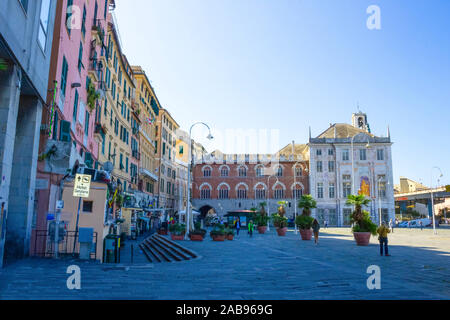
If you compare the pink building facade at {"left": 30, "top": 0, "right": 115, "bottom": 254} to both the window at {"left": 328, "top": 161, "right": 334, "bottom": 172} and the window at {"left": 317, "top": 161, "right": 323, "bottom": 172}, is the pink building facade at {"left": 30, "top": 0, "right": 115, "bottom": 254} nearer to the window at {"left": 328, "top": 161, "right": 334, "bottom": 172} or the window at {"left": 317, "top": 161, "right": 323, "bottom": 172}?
the window at {"left": 317, "top": 161, "right": 323, "bottom": 172}

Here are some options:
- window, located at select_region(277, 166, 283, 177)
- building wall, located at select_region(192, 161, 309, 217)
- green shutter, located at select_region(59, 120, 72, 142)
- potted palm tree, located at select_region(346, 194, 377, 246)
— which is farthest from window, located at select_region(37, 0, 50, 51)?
window, located at select_region(277, 166, 283, 177)

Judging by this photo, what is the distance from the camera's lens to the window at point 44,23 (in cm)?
1147

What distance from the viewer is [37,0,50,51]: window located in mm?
11469

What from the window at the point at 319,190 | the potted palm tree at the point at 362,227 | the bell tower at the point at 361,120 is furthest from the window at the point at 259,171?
the potted palm tree at the point at 362,227

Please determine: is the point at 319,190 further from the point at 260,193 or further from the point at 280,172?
the point at 260,193

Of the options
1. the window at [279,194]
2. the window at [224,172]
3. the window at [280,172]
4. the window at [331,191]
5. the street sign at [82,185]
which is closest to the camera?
the street sign at [82,185]

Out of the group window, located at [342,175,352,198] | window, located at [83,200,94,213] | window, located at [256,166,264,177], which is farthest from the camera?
window, located at [256,166,264,177]

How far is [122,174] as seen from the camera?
103 ft

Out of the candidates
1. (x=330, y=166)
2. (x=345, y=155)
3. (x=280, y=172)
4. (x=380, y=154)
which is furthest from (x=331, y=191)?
(x=380, y=154)

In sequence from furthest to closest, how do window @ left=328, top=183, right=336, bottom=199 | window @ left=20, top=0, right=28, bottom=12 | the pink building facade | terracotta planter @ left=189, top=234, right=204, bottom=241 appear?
window @ left=328, top=183, right=336, bottom=199 → terracotta planter @ left=189, top=234, right=204, bottom=241 → the pink building facade → window @ left=20, top=0, right=28, bottom=12

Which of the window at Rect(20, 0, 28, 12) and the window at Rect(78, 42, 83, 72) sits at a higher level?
the window at Rect(78, 42, 83, 72)

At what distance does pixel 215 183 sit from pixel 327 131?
23.6m

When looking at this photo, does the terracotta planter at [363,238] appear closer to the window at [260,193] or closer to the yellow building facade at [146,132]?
the yellow building facade at [146,132]
